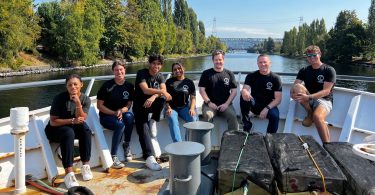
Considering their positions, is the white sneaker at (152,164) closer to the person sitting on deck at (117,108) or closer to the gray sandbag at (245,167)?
the person sitting on deck at (117,108)

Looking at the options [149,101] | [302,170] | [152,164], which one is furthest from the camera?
[149,101]

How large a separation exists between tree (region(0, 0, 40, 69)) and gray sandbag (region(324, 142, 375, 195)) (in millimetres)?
30967

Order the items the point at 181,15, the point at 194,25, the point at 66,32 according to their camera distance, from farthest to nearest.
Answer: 1. the point at 194,25
2. the point at 181,15
3. the point at 66,32

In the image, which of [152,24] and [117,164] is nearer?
[117,164]

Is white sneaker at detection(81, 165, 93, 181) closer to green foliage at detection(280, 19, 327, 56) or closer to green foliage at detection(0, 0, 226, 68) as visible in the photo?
green foliage at detection(0, 0, 226, 68)

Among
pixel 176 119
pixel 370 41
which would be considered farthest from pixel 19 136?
pixel 370 41

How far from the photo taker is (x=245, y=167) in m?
2.42

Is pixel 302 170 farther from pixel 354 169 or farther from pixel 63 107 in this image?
pixel 63 107

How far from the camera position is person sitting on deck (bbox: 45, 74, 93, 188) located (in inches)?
138

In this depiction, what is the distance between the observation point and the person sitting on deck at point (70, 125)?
351 centimetres

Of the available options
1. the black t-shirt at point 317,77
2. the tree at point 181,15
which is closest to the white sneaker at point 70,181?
the black t-shirt at point 317,77

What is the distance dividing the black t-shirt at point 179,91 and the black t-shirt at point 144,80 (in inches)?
7.6

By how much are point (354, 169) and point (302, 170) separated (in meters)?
0.43

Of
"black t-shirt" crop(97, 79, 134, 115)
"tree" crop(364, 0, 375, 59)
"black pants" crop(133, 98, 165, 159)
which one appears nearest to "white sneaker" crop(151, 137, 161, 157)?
"black pants" crop(133, 98, 165, 159)
